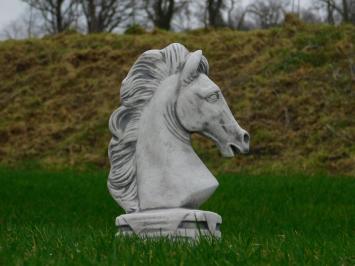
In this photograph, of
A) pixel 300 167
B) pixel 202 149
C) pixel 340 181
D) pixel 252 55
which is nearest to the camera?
pixel 340 181

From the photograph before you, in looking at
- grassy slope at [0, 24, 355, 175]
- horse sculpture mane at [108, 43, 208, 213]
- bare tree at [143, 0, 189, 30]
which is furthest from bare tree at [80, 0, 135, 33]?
horse sculpture mane at [108, 43, 208, 213]

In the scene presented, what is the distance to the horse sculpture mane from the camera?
7719 mm

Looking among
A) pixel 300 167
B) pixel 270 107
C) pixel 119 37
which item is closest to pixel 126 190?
pixel 300 167

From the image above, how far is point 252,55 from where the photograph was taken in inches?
942

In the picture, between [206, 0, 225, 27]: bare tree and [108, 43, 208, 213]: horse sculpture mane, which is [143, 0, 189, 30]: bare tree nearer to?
[206, 0, 225, 27]: bare tree

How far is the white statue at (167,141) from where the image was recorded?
7.38m

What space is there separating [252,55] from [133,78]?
1635 centimetres

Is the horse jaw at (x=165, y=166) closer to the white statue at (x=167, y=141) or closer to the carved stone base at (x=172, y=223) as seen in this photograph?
the white statue at (x=167, y=141)

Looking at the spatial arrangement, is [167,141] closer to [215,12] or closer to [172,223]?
[172,223]

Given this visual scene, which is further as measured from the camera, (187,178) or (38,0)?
(38,0)

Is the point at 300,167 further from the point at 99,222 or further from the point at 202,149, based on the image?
the point at 99,222

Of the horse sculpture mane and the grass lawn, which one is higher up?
the horse sculpture mane

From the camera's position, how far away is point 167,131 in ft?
25.0

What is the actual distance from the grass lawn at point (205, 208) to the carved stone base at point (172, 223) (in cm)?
19
